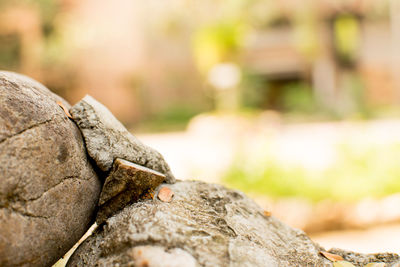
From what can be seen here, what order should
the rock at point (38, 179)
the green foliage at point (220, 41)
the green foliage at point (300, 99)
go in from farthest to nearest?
the green foliage at point (300, 99), the green foliage at point (220, 41), the rock at point (38, 179)

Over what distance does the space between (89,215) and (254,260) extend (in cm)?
67

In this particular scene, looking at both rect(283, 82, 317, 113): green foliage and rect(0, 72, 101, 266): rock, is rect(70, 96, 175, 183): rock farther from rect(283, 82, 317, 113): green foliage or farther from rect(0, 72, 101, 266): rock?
rect(283, 82, 317, 113): green foliage

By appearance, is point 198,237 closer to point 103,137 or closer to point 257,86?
point 103,137

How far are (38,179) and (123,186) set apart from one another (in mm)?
318

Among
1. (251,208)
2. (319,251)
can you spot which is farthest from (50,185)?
(319,251)

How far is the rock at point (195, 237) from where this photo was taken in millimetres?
1312

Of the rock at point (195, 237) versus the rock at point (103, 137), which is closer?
the rock at point (195, 237)

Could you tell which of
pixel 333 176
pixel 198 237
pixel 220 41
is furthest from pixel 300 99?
pixel 198 237

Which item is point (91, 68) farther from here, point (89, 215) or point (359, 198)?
point (89, 215)

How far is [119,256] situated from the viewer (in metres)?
1.33

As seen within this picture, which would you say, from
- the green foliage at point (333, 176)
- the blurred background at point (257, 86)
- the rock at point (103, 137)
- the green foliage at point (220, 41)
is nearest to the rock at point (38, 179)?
the rock at point (103, 137)

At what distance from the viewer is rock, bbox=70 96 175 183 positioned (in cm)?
157

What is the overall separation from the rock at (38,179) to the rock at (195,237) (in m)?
0.14

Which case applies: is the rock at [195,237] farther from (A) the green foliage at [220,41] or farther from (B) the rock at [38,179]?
(A) the green foliage at [220,41]
